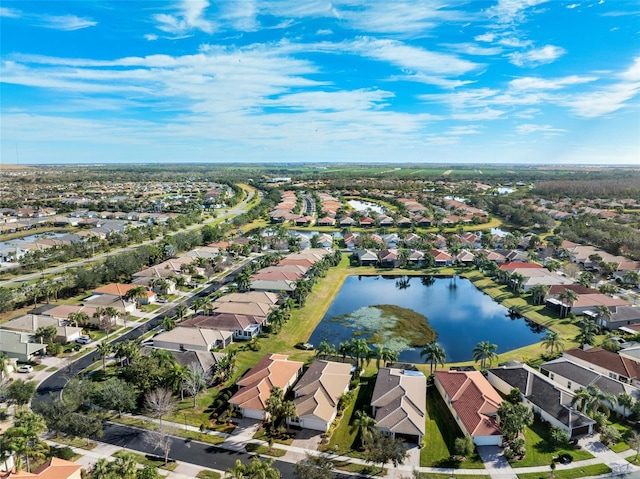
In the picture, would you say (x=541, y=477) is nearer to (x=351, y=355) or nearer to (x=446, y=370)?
→ (x=446, y=370)

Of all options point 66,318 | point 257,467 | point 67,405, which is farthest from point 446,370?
point 66,318

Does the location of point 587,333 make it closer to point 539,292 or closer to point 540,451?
point 539,292

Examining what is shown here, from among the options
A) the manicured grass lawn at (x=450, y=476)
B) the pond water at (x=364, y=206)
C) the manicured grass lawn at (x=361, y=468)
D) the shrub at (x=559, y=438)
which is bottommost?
the manicured grass lawn at (x=361, y=468)

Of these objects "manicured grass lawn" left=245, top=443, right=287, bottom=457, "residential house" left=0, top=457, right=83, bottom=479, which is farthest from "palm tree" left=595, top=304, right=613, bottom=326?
"residential house" left=0, top=457, right=83, bottom=479

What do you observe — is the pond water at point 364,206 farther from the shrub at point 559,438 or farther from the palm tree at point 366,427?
the palm tree at point 366,427

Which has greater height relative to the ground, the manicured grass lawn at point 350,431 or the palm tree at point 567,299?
the palm tree at point 567,299

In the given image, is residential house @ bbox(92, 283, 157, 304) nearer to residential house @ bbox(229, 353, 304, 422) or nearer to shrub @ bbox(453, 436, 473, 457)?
residential house @ bbox(229, 353, 304, 422)

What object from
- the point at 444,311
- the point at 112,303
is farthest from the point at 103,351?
the point at 444,311

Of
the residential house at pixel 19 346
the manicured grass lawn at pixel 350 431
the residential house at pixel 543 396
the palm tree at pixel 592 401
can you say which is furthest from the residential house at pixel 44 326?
the palm tree at pixel 592 401
